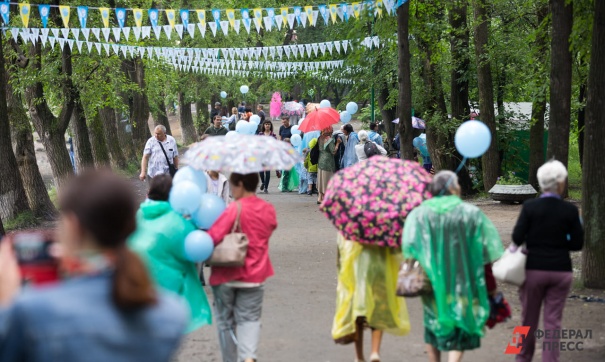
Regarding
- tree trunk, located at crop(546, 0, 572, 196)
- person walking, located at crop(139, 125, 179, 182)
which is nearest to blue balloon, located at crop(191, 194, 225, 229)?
tree trunk, located at crop(546, 0, 572, 196)

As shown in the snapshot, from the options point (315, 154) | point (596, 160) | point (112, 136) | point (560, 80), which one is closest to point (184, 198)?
point (596, 160)

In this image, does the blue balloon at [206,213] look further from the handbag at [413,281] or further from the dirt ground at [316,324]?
the dirt ground at [316,324]

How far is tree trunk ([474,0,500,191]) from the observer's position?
18.8m

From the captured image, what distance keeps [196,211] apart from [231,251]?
50 cm

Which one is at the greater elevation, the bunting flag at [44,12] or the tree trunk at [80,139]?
the bunting flag at [44,12]

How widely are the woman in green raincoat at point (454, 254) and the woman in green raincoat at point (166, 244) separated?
165cm

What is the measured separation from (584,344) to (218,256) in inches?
149

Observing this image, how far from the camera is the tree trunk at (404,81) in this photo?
13094 mm

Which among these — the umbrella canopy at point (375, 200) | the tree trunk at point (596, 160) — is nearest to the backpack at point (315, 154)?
the tree trunk at point (596, 160)

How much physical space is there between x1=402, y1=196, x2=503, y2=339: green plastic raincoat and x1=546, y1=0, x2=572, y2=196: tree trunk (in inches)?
209

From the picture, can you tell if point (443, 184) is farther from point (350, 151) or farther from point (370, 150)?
point (350, 151)

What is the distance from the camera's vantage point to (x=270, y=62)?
42.3 meters

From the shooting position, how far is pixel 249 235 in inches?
260

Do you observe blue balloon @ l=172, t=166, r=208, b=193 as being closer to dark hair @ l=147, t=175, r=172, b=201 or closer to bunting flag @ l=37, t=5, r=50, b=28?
dark hair @ l=147, t=175, r=172, b=201
